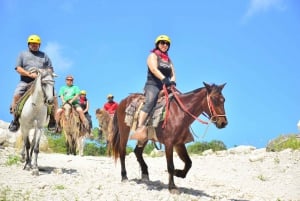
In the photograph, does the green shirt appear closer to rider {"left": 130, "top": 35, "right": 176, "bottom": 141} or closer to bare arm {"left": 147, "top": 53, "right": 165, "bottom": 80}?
rider {"left": 130, "top": 35, "right": 176, "bottom": 141}

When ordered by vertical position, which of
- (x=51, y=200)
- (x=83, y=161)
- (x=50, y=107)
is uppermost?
(x=50, y=107)

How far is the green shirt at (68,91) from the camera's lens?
1828 centimetres

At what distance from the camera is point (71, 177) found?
10.5 metres

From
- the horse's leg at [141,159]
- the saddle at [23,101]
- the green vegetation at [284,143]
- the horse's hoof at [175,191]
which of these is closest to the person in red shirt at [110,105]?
the green vegetation at [284,143]

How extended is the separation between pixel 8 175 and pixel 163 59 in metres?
4.27

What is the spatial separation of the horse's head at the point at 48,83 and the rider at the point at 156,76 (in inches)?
83.1

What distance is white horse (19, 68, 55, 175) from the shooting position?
10.7 metres

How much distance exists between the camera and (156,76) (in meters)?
9.52

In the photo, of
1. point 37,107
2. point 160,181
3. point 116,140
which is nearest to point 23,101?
point 37,107

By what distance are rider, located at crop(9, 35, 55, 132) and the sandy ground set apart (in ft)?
5.98

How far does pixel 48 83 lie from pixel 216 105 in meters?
4.06

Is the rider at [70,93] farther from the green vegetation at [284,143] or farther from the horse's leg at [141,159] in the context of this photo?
the horse's leg at [141,159]

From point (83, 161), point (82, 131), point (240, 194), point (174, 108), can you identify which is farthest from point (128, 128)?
point (82, 131)

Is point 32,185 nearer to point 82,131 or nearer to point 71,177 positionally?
point 71,177
